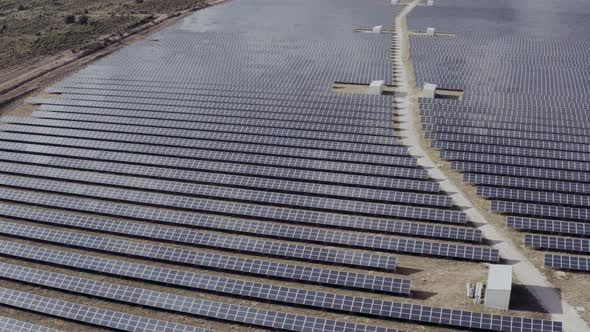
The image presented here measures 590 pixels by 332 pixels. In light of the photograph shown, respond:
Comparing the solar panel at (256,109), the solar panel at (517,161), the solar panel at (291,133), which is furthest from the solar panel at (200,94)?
the solar panel at (517,161)

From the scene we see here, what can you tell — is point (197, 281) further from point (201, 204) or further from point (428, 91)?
point (428, 91)

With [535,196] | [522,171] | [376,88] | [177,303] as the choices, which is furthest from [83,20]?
[535,196]

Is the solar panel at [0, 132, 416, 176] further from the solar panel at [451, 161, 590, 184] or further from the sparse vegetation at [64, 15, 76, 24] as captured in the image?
the sparse vegetation at [64, 15, 76, 24]

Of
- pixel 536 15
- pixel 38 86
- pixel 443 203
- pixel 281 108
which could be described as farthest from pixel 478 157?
pixel 536 15

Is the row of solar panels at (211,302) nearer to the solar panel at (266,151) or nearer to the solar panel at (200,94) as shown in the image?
the solar panel at (266,151)

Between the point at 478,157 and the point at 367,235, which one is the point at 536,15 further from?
the point at 367,235

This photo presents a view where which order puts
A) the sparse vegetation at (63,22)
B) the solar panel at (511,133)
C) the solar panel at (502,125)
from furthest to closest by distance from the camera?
the sparse vegetation at (63,22) → the solar panel at (502,125) → the solar panel at (511,133)
